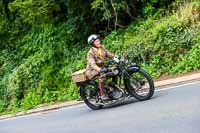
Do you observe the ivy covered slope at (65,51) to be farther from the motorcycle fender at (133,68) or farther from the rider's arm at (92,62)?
the rider's arm at (92,62)

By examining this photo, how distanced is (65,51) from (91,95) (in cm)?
742

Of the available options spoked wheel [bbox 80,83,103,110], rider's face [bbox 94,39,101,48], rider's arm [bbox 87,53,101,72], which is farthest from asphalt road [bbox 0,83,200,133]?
rider's face [bbox 94,39,101,48]

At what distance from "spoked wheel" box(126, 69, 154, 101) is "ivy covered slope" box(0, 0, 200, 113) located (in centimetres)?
291

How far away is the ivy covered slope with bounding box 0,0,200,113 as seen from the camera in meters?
16.1

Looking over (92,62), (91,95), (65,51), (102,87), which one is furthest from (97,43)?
(65,51)

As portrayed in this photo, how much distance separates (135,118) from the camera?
10.8 meters

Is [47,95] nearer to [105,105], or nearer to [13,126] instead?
[13,126]

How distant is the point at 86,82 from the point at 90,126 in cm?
226

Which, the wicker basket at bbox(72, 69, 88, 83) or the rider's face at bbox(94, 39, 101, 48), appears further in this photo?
the wicker basket at bbox(72, 69, 88, 83)

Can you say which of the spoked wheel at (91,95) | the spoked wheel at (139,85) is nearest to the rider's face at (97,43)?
the spoked wheel at (91,95)

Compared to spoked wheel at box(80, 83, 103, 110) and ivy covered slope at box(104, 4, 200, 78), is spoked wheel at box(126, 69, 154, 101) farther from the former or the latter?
ivy covered slope at box(104, 4, 200, 78)

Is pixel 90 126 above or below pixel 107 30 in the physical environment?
below

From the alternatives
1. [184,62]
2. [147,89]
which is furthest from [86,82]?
[184,62]

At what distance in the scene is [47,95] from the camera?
18594 mm
